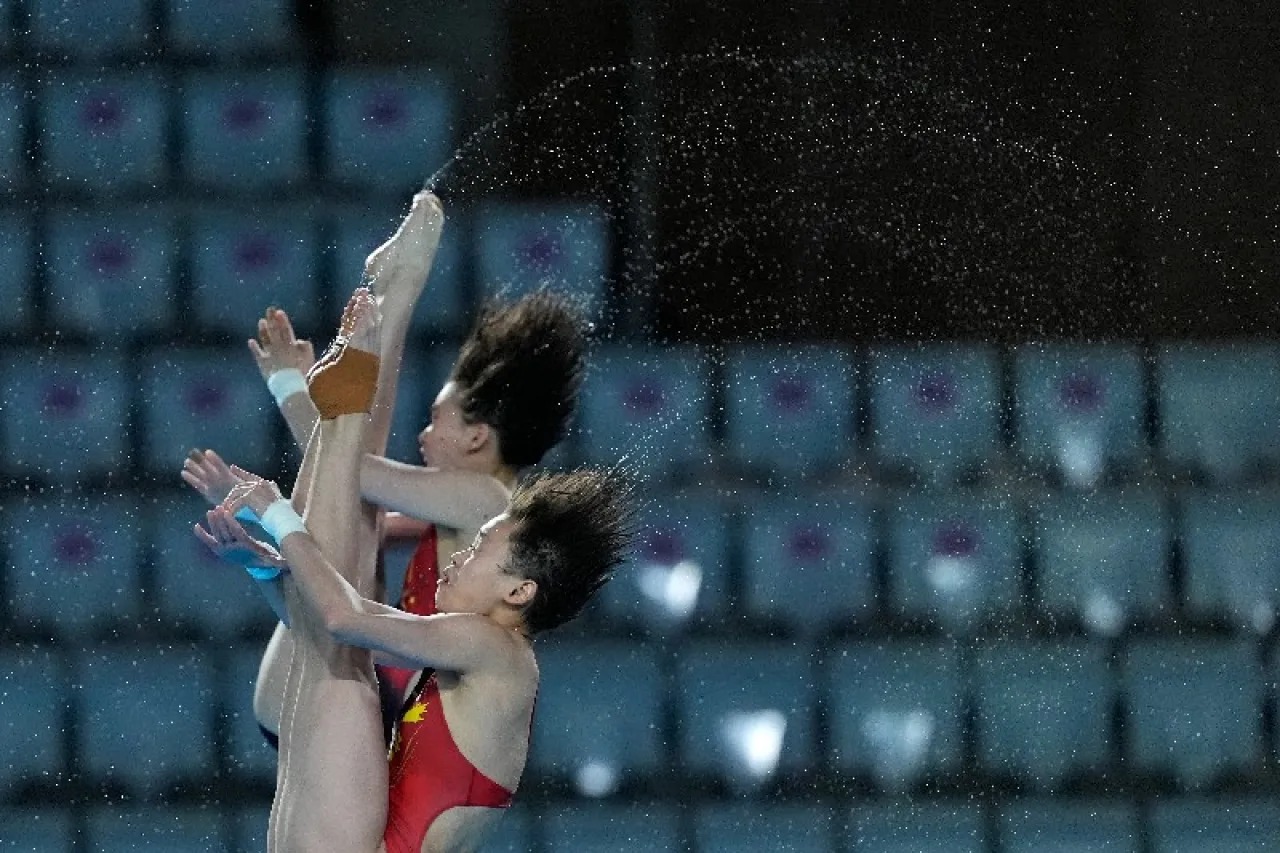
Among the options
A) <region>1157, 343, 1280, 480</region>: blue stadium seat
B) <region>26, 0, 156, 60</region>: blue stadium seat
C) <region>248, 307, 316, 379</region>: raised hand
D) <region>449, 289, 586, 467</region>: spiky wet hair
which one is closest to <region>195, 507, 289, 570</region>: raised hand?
<region>248, 307, 316, 379</region>: raised hand

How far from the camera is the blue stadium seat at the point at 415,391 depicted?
3.29 meters

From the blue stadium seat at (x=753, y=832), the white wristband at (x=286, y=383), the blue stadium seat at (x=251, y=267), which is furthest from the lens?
the blue stadium seat at (x=251, y=267)

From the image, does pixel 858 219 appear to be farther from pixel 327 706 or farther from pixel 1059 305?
pixel 327 706

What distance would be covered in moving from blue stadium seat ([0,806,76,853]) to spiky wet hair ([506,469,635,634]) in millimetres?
1416

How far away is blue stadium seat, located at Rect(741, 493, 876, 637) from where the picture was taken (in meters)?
3.25

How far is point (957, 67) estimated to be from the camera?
3334mm

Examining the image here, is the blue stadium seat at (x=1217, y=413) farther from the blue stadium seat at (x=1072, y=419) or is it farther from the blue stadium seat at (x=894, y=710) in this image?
the blue stadium seat at (x=894, y=710)

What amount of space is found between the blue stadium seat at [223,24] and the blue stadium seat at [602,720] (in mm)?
1228

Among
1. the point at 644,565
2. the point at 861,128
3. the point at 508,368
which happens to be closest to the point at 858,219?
the point at 861,128

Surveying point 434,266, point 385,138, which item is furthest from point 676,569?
point 385,138

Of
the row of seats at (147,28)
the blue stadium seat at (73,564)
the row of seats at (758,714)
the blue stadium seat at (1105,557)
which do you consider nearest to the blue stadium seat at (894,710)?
the row of seats at (758,714)

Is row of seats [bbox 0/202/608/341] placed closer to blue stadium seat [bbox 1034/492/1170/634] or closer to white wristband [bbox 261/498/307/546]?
blue stadium seat [bbox 1034/492/1170/634]

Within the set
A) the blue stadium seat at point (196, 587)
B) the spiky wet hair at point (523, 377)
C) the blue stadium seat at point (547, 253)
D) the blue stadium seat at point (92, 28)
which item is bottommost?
the blue stadium seat at point (196, 587)

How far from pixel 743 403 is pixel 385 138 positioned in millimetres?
783
